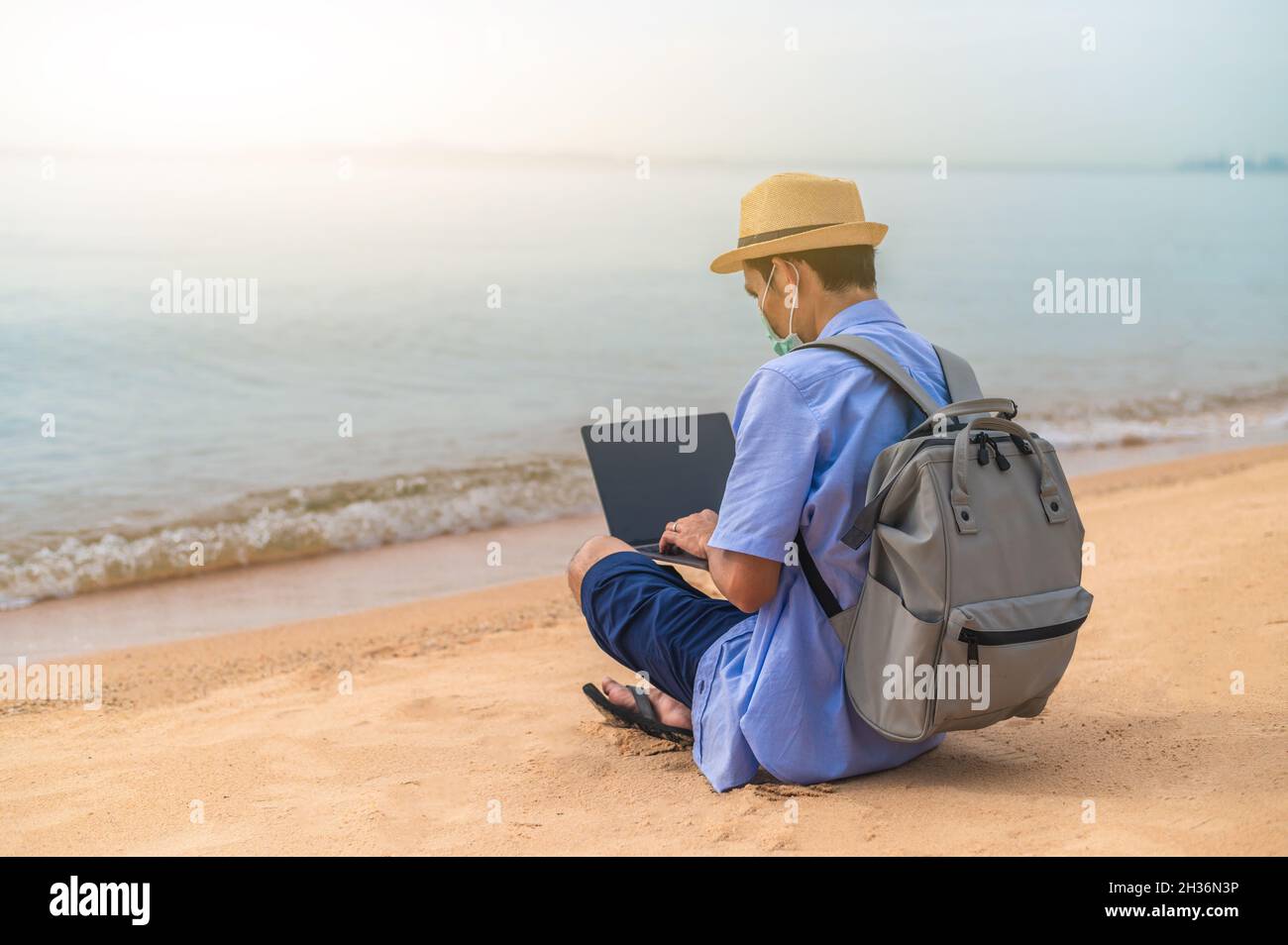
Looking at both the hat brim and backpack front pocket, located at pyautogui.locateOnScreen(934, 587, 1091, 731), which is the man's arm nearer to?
backpack front pocket, located at pyautogui.locateOnScreen(934, 587, 1091, 731)

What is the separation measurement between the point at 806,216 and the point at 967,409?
52 cm

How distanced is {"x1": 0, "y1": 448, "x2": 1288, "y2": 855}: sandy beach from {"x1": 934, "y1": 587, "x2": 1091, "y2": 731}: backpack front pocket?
0.82ft

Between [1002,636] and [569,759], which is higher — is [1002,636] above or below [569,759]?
above

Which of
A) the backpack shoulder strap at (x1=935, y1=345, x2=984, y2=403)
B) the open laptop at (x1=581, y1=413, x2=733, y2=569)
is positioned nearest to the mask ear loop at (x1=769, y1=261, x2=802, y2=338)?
the backpack shoulder strap at (x1=935, y1=345, x2=984, y2=403)

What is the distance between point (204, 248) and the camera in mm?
19172

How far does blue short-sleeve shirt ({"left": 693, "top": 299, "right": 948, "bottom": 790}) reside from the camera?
2.20 meters

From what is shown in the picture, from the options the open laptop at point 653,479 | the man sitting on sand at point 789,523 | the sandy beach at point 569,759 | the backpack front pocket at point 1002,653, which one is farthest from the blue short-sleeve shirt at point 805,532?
the open laptop at point 653,479

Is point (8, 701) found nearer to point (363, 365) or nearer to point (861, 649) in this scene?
point (861, 649)

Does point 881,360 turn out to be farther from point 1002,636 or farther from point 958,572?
point 1002,636

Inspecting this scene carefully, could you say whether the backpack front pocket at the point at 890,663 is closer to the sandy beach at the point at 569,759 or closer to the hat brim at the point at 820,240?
the sandy beach at the point at 569,759

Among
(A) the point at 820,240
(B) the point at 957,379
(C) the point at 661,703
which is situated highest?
(A) the point at 820,240

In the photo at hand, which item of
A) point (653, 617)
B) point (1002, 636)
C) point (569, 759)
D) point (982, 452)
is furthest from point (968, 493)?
point (569, 759)

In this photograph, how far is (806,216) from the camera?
2375mm

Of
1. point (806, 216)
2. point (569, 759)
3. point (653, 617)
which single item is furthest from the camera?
point (569, 759)
